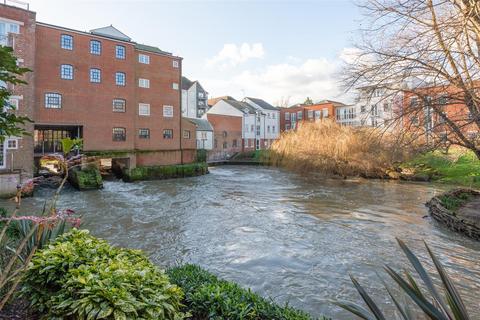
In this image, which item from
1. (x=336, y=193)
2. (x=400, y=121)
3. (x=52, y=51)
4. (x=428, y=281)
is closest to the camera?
(x=428, y=281)

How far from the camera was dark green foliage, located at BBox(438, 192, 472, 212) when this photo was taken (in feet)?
42.9

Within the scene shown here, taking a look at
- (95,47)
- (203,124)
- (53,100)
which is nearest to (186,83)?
(203,124)

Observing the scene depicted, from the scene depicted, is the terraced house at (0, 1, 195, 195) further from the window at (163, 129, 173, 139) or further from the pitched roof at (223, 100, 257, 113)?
the pitched roof at (223, 100, 257, 113)

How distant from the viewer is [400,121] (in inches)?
392

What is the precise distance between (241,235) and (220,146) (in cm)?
3431

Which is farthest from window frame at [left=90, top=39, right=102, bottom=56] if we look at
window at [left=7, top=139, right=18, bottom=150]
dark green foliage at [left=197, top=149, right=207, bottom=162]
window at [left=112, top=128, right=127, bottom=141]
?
dark green foliage at [left=197, top=149, right=207, bottom=162]

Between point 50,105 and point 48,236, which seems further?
point 50,105

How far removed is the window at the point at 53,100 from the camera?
21.2 m

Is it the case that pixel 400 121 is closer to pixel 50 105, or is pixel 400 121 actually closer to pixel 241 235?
pixel 241 235

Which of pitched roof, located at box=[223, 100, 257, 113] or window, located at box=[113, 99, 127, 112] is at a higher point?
pitched roof, located at box=[223, 100, 257, 113]

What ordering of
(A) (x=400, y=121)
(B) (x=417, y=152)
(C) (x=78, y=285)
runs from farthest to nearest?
(B) (x=417, y=152) < (A) (x=400, y=121) < (C) (x=78, y=285)

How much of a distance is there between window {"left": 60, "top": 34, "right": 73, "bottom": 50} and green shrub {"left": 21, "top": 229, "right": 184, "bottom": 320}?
22829mm

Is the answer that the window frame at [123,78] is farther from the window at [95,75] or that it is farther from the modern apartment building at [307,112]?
the modern apartment building at [307,112]

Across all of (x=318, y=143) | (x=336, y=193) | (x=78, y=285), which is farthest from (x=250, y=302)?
(x=318, y=143)
